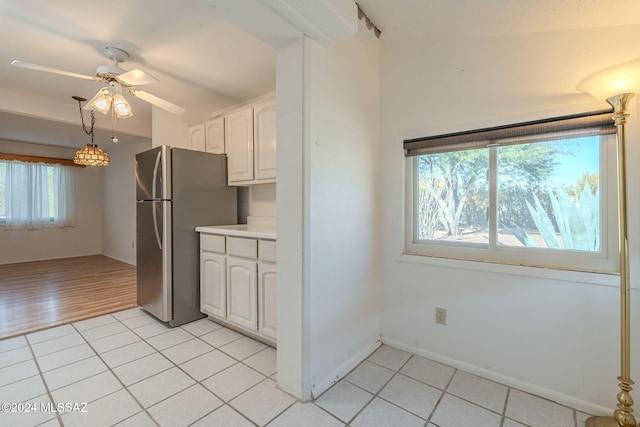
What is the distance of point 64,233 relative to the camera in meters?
6.06

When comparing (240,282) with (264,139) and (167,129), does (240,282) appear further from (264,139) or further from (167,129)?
(167,129)

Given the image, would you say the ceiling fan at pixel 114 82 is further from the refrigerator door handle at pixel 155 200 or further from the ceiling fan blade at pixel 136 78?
the refrigerator door handle at pixel 155 200

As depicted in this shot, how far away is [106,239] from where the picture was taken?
642 cm

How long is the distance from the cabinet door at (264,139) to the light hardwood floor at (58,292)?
2224mm

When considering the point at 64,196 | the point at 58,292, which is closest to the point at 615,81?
the point at 58,292

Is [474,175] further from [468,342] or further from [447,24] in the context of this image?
[468,342]

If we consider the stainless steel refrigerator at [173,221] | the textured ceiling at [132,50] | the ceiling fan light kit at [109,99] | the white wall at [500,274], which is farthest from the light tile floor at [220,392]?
the textured ceiling at [132,50]

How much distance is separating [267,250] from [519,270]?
168 centimetres

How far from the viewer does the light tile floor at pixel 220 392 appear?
1441mm

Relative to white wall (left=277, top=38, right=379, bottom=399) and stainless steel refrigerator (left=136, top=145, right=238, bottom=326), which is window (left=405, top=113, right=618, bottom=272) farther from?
stainless steel refrigerator (left=136, top=145, right=238, bottom=326)

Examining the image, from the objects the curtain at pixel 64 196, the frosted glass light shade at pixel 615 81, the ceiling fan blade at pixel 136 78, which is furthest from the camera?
the curtain at pixel 64 196

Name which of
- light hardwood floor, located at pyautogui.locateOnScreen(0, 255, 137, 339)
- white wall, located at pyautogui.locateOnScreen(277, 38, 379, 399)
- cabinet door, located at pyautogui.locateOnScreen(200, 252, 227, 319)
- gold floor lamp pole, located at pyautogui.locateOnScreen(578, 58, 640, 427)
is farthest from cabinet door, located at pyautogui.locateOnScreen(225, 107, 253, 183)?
gold floor lamp pole, located at pyautogui.locateOnScreen(578, 58, 640, 427)

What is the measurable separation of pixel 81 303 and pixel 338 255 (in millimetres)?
3322

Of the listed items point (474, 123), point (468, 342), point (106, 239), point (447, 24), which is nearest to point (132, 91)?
point (447, 24)
